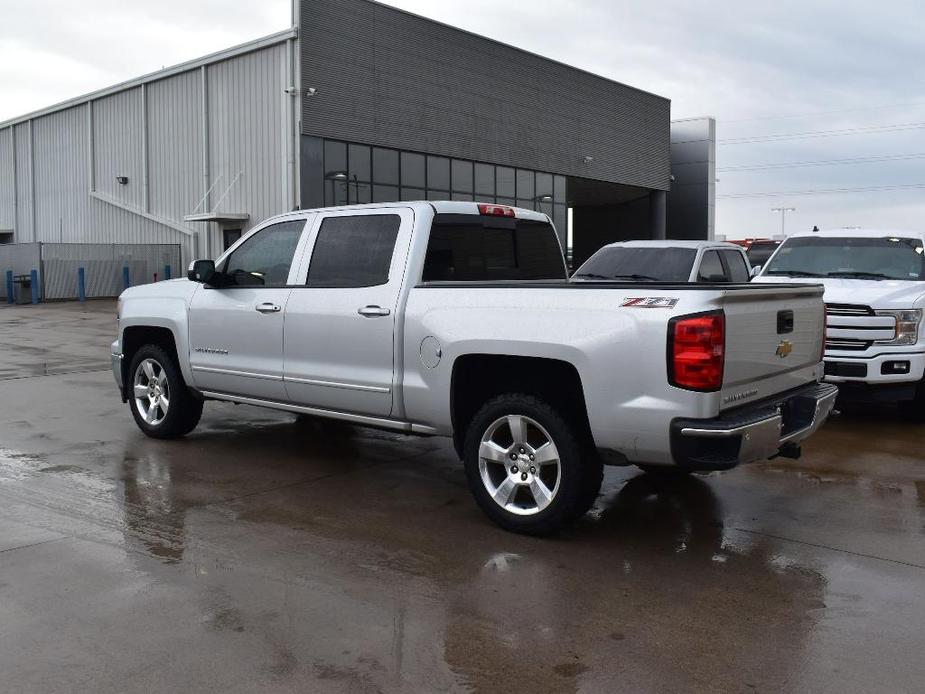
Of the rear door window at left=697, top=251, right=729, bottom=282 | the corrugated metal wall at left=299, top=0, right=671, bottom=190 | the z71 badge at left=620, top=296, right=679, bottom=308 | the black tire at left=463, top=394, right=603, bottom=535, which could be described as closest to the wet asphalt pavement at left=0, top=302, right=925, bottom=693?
the black tire at left=463, top=394, right=603, bottom=535

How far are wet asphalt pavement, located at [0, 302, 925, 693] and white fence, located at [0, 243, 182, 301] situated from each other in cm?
2773

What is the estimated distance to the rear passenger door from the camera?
610cm

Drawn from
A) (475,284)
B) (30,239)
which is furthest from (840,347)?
(30,239)

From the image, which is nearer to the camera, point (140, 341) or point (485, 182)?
point (140, 341)

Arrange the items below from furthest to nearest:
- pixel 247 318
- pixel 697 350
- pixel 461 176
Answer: pixel 461 176 → pixel 247 318 → pixel 697 350

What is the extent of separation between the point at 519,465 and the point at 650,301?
1.27m

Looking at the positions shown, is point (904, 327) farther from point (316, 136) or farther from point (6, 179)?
point (6, 179)

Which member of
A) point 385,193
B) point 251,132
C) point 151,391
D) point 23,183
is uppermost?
point 251,132

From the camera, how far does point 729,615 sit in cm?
425

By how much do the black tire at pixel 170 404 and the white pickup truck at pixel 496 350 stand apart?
0.06 ft

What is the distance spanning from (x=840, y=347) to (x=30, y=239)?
42.0m

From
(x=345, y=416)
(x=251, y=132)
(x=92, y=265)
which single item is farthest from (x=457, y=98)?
(x=345, y=416)

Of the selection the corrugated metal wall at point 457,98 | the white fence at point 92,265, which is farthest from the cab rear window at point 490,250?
the white fence at point 92,265

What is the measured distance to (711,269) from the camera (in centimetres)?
1357
